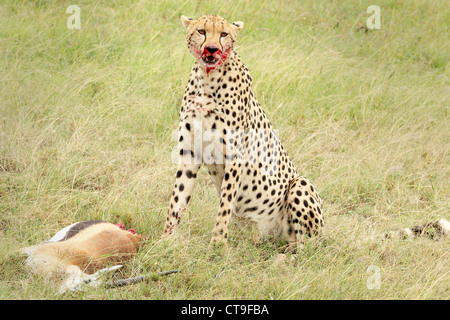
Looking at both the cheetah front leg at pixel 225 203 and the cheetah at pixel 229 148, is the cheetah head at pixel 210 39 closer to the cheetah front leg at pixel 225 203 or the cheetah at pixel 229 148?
the cheetah at pixel 229 148

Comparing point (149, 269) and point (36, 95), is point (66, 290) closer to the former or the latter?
point (149, 269)

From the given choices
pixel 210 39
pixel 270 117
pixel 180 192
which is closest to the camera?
pixel 210 39

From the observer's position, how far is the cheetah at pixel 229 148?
3699mm

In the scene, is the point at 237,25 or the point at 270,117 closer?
the point at 237,25

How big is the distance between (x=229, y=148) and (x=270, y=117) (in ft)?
6.83

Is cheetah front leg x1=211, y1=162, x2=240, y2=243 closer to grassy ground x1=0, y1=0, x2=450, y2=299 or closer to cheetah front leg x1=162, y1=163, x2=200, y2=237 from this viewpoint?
grassy ground x1=0, y1=0, x2=450, y2=299

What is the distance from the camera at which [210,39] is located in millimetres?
3602

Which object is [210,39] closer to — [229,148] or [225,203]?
[229,148]

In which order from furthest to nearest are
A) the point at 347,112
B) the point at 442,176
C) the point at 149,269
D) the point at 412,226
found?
the point at 347,112 → the point at 442,176 → the point at 412,226 → the point at 149,269

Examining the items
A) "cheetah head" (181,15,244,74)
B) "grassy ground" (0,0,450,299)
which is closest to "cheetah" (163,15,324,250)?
"cheetah head" (181,15,244,74)

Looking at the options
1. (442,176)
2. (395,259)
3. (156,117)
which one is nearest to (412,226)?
(395,259)

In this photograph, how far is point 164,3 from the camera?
7680mm

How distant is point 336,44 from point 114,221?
4559 mm

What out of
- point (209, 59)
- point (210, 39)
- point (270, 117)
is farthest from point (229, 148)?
point (270, 117)
